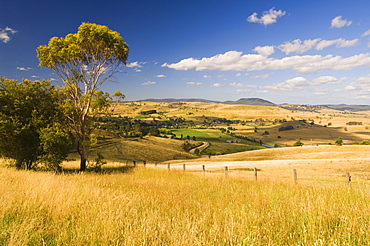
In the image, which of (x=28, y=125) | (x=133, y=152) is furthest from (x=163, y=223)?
(x=133, y=152)

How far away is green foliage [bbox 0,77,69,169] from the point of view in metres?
18.1

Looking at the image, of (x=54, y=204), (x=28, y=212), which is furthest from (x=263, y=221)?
(x=28, y=212)

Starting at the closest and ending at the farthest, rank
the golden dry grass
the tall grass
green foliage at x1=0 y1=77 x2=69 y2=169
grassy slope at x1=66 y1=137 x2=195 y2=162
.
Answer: the tall grass, green foliage at x1=0 y1=77 x2=69 y2=169, the golden dry grass, grassy slope at x1=66 y1=137 x2=195 y2=162

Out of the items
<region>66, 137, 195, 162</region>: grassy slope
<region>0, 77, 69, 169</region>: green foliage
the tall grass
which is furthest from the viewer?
<region>66, 137, 195, 162</region>: grassy slope

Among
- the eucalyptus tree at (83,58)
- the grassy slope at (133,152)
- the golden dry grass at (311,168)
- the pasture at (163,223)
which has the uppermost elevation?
the eucalyptus tree at (83,58)

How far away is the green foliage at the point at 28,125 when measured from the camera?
1811 centimetres

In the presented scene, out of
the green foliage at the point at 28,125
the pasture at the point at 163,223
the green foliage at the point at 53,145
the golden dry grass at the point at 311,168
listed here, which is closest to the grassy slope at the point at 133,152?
the golden dry grass at the point at 311,168

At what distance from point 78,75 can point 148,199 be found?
18417mm

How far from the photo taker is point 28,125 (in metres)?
18.8

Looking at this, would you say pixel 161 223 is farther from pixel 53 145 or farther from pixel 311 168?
pixel 311 168

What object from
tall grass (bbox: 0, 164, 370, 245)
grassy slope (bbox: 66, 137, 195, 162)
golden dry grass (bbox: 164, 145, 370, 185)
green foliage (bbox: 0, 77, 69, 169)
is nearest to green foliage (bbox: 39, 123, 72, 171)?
green foliage (bbox: 0, 77, 69, 169)

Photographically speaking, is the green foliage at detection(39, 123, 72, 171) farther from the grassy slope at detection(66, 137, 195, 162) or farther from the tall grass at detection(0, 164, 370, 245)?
the grassy slope at detection(66, 137, 195, 162)

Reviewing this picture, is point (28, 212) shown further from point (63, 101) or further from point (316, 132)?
point (316, 132)

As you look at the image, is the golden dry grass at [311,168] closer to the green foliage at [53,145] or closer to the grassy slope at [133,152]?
the green foliage at [53,145]
